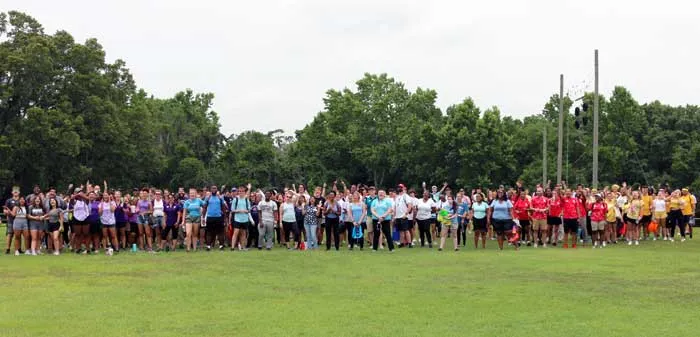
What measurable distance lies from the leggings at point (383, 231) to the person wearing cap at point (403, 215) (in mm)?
1138

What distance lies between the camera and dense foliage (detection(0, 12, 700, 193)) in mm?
50031

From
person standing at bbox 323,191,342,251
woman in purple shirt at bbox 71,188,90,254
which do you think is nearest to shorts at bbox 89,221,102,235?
woman in purple shirt at bbox 71,188,90,254

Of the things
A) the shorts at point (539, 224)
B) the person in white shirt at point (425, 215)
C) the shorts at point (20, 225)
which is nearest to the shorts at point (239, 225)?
the person in white shirt at point (425, 215)

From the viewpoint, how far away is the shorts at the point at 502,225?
2109 cm

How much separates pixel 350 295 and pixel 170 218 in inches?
397

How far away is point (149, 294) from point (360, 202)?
10.0 m

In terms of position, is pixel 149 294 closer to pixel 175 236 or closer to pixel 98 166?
pixel 175 236

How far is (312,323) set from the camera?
9.68m

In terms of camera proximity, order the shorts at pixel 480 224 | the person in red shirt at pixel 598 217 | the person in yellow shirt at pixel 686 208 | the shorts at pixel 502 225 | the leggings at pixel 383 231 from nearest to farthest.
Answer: the leggings at pixel 383 231 → the shorts at pixel 502 225 → the shorts at pixel 480 224 → the person in red shirt at pixel 598 217 → the person in yellow shirt at pixel 686 208

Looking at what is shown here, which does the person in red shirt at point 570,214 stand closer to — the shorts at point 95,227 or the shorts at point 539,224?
the shorts at point 539,224

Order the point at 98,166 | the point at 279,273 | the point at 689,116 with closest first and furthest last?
the point at 279,273 → the point at 98,166 → the point at 689,116

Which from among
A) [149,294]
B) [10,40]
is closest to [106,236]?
[149,294]

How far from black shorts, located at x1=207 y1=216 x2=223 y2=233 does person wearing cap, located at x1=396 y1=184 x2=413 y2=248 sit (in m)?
4.82

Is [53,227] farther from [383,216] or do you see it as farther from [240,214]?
[383,216]
